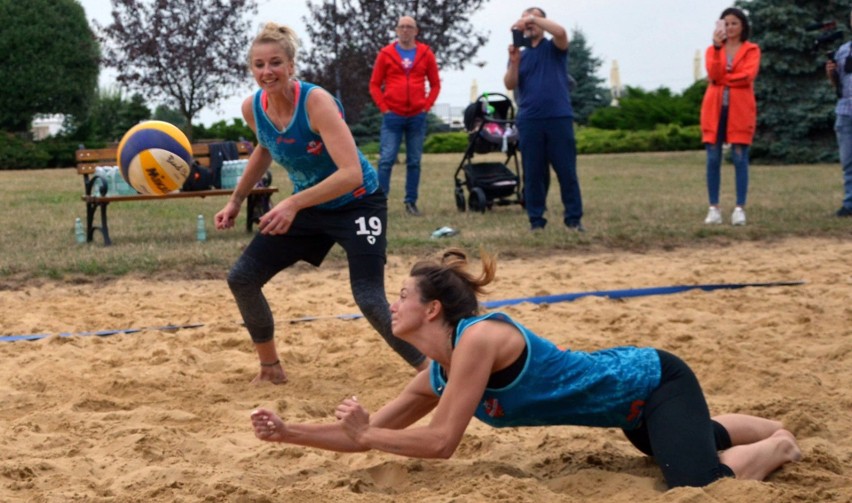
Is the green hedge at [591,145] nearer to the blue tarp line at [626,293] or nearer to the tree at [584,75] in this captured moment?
the tree at [584,75]

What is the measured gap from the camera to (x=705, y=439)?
3.79m

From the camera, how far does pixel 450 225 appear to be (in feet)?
38.5

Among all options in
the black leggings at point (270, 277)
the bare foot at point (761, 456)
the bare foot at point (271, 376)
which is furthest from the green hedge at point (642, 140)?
the bare foot at point (761, 456)

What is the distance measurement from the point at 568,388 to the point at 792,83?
2171 cm

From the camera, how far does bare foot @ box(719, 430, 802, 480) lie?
3895 mm

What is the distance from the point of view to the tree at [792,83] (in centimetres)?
2305

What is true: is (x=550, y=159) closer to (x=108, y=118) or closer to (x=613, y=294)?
(x=613, y=294)

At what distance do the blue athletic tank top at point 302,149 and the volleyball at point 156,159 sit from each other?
2696mm

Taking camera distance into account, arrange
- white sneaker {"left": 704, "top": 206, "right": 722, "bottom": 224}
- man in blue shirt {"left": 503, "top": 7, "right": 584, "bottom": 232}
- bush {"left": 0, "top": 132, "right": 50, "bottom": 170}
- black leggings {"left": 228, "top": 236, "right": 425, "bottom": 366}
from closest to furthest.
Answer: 1. black leggings {"left": 228, "top": 236, "right": 425, "bottom": 366}
2. man in blue shirt {"left": 503, "top": 7, "right": 584, "bottom": 232}
3. white sneaker {"left": 704, "top": 206, "right": 722, "bottom": 224}
4. bush {"left": 0, "top": 132, "right": 50, "bottom": 170}

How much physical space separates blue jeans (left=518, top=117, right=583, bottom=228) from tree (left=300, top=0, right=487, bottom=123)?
17580 mm

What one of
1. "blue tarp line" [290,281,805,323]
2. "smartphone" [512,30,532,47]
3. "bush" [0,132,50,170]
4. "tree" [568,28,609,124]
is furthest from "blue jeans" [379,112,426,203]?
"tree" [568,28,609,124]

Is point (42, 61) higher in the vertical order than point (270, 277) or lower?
higher

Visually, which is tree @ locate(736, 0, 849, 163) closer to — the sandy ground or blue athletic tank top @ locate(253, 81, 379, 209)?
the sandy ground

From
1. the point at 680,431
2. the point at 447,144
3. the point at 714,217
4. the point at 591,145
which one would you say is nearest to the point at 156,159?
the point at 680,431
